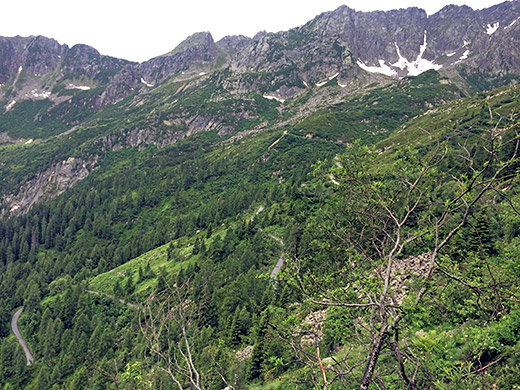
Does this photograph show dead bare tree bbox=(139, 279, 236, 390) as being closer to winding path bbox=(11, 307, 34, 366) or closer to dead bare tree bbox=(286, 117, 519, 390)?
dead bare tree bbox=(286, 117, 519, 390)

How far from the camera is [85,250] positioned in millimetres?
121875

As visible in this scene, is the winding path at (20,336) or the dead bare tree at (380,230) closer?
the dead bare tree at (380,230)

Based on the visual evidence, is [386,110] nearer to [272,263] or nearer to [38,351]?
[272,263]

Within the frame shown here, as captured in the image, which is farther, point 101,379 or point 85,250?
point 85,250

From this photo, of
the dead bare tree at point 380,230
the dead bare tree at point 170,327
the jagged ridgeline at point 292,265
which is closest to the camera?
the dead bare tree at point 380,230

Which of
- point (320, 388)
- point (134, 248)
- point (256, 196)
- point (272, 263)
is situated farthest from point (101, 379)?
point (256, 196)

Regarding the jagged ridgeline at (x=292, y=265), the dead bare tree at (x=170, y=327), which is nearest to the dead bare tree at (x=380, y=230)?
the jagged ridgeline at (x=292, y=265)

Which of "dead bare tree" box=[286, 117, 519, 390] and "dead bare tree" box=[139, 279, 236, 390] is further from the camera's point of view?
"dead bare tree" box=[139, 279, 236, 390]

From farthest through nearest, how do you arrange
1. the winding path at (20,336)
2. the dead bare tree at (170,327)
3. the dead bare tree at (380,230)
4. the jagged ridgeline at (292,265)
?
the winding path at (20,336)
the dead bare tree at (170,327)
the jagged ridgeline at (292,265)
the dead bare tree at (380,230)

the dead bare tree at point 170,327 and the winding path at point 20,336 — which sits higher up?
the dead bare tree at point 170,327

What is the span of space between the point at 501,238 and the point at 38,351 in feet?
309

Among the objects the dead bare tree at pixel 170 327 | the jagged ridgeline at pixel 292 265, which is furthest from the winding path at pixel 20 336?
the dead bare tree at pixel 170 327

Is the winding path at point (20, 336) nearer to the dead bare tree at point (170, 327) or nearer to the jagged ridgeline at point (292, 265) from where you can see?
the jagged ridgeline at point (292, 265)

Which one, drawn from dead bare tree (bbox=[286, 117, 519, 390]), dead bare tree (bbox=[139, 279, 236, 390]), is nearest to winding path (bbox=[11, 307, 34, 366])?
dead bare tree (bbox=[139, 279, 236, 390])
